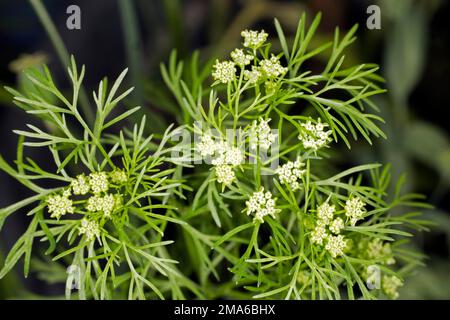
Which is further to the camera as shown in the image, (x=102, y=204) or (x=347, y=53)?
(x=347, y=53)

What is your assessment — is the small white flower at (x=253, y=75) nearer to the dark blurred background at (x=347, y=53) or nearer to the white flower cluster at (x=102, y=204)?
the white flower cluster at (x=102, y=204)

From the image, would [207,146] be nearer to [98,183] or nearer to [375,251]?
[98,183]

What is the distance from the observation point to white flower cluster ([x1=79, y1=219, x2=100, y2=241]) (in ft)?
1.62

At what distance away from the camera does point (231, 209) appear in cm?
67

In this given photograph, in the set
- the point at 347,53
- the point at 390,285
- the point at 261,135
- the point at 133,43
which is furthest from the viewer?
the point at 347,53

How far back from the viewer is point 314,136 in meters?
0.49

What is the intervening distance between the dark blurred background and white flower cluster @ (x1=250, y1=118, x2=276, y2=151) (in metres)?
0.53

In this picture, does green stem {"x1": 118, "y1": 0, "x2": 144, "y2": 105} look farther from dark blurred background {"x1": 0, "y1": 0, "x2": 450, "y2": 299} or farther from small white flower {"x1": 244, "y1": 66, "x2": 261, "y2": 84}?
small white flower {"x1": 244, "y1": 66, "x2": 261, "y2": 84}

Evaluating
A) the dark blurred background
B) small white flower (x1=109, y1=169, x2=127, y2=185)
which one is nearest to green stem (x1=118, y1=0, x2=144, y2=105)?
the dark blurred background

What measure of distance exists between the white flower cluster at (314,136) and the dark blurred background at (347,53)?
534mm

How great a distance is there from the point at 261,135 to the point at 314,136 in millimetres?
49

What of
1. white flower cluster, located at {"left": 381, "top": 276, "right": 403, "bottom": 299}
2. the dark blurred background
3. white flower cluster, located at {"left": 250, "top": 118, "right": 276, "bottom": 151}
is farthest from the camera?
the dark blurred background

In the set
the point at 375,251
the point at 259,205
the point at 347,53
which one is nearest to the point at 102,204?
the point at 259,205
